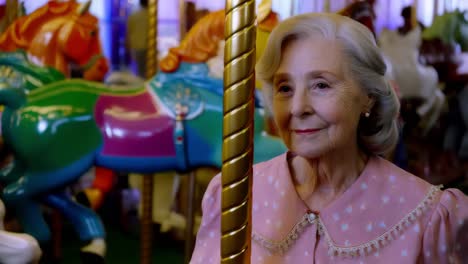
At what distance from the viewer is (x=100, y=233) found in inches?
110

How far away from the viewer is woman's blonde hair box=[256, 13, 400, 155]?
1.19 meters

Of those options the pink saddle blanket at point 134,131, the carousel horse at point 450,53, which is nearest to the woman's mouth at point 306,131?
the pink saddle blanket at point 134,131

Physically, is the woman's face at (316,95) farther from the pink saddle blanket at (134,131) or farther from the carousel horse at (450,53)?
the carousel horse at (450,53)

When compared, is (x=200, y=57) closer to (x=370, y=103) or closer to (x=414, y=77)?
(x=370, y=103)

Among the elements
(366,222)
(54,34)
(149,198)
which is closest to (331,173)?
(366,222)

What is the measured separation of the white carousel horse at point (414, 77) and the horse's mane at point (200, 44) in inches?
74.4

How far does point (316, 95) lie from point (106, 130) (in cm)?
160

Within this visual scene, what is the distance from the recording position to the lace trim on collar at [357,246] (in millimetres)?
1199

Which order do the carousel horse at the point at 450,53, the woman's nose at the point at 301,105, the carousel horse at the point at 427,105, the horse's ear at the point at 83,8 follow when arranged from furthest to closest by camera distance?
the carousel horse at the point at 450,53 < the carousel horse at the point at 427,105 < the horse's ear at the point at 83,8 < the woman's nose at the point at 301,105

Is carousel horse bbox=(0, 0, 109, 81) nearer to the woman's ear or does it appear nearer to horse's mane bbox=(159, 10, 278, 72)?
→ horse's mane bbox=(159, 10, 278, 72)

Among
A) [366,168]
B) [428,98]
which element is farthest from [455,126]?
[366,168]

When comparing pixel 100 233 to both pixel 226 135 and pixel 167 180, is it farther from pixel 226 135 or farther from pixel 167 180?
pixel 226 135

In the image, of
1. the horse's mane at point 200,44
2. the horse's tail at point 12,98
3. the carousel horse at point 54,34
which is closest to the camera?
the horse's tail at point 12,98

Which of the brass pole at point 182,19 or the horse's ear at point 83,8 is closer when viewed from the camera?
the horse's ear at point 83,8
